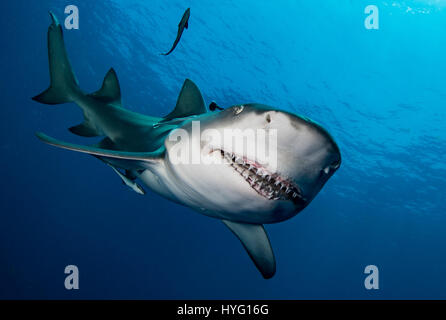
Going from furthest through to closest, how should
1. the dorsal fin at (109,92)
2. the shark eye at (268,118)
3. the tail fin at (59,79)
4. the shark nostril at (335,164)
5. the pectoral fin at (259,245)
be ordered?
1. the dorsal fin at (109,92)
2. the tail fin at (59,79)
3. the pectoral fin at (259,245)
4. the shark nostril at (335,164)
5. the shark eye at (268,118)

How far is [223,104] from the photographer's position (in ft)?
89.5

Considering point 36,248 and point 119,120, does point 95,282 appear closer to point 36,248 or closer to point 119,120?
point 36,248

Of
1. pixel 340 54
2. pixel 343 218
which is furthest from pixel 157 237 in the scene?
pixel 340 54

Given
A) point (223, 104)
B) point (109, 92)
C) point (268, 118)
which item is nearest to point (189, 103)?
point (109, 92)

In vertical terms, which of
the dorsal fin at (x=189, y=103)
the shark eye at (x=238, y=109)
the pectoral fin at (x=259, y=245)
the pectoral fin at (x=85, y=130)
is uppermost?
the dorsal fin at (x=189, y=103)

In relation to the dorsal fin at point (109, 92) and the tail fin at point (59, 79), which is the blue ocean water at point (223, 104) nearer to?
the dorsal fin at point (109, 92)

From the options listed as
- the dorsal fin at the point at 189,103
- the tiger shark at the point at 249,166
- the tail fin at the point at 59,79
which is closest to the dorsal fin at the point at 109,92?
the tail fin at the point at 59,79

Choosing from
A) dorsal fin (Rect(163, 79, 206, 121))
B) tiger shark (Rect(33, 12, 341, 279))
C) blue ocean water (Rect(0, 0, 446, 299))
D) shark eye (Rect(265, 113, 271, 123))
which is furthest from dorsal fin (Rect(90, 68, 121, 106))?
blue ocean water (Rect(0, 0, 446, 299))

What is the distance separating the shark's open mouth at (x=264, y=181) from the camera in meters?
2.35

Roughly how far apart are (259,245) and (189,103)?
113 inches

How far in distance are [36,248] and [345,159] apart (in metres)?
46.0

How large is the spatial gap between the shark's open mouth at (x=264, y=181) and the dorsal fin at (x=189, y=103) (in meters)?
3.04

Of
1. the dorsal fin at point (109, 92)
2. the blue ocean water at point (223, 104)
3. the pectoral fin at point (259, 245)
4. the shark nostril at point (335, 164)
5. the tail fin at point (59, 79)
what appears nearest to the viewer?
the shark nostril at point (335, 164)

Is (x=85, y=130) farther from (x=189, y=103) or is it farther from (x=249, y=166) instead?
(x=249, y=166)
